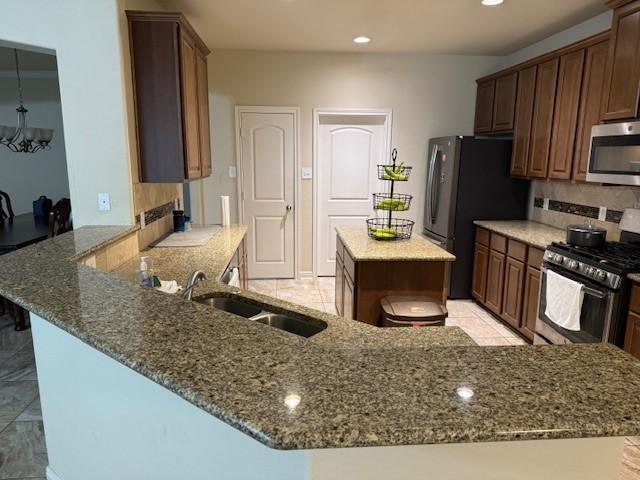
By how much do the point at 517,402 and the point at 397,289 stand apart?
223cm

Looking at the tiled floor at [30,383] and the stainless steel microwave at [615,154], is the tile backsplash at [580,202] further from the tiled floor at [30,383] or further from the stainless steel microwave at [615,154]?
the tiled floor at [30,383]

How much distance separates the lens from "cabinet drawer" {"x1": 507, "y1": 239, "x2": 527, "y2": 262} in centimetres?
359

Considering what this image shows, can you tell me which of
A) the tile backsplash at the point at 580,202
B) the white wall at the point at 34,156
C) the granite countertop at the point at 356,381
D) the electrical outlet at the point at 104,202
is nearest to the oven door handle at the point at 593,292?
the tile backsplash at the point at 580,202

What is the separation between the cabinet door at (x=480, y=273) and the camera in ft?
14.0

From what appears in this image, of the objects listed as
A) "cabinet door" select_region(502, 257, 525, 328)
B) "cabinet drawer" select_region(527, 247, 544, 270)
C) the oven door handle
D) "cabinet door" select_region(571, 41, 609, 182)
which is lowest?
"cabinet door" select_region(502, 257, 525, 328)

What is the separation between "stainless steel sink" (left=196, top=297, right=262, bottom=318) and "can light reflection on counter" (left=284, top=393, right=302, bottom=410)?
3.52ft

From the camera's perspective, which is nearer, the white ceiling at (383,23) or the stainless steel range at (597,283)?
the stainless steel range at (597,283)

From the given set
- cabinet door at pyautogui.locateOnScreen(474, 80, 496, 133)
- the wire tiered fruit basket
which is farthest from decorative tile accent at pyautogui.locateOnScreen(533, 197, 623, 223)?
the wire tiered fruit basket

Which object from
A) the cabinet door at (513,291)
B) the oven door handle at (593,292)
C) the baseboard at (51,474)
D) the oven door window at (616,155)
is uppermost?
the oven door window at (616,155)

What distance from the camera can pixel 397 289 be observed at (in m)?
2.98

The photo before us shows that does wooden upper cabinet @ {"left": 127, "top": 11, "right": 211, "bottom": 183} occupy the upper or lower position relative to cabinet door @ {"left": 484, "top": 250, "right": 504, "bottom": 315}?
upper

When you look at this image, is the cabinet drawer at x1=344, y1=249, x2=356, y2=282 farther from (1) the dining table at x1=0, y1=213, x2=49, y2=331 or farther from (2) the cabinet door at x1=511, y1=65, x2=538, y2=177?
(1) the dining table at x1=0, y1=213, x2=49, y2=331

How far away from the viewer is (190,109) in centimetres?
306

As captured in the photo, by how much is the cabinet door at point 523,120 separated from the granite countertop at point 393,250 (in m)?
1.44
